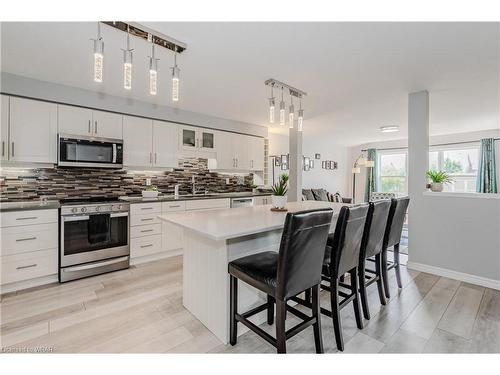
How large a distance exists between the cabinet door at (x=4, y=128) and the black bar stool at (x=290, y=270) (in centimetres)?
285

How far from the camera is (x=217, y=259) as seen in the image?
5.93 ft

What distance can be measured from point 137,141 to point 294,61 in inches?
97.6

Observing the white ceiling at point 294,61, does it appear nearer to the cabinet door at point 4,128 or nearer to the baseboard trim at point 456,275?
the cabinet door at point 4,128

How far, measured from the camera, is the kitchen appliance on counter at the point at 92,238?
2760 millimetres

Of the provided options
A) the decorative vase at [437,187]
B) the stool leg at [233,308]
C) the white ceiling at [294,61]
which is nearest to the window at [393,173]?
the white ceiling at [294,61]

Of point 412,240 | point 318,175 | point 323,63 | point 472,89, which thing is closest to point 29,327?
point 323,63

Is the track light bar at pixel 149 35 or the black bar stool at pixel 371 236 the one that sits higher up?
the track light bar at pixel 149 35

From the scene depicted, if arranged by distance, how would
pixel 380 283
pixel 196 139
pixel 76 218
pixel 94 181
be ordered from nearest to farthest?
pixel 380 283
pixel 76 218
pixel 94 181
pixel 196 139

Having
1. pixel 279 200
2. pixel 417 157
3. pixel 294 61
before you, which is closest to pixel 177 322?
pixel 279 200

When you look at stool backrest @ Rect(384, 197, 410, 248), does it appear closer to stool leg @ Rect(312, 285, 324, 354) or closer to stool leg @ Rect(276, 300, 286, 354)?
stool leg @ Rect(312, 285, 324, 354)

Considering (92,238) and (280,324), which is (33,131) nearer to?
(92,238)

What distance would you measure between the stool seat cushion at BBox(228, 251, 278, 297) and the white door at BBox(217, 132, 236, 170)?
2.98 metres

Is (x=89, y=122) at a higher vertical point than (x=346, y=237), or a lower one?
higher

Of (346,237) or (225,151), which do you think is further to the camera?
(225,151)
